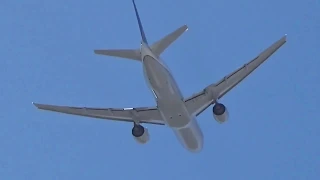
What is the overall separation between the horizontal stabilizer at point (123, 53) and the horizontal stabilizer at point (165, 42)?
4.05 ft

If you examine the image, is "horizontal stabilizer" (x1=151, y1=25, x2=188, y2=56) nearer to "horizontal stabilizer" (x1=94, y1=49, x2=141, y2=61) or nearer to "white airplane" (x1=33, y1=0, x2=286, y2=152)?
"white airplane" (x1=33, y1=0, x2=286, y2=152)

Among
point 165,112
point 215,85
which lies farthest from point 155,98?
point 215,85

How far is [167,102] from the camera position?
167 ft

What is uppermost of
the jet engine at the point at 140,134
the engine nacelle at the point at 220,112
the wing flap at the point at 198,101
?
the wing flap at the point at 198,101

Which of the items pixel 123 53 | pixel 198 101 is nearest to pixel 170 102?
pixel 198 101

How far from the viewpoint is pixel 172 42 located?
49500 millimetres

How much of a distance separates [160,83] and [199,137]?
838 cm

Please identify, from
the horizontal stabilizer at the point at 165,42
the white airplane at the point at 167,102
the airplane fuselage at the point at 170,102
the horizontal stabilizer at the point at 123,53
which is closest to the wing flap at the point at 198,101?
the white airplane at the point at 167,102

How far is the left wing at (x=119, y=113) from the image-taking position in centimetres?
5419

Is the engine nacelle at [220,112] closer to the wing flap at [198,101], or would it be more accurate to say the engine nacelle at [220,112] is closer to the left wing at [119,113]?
the wing flap at [198,101]

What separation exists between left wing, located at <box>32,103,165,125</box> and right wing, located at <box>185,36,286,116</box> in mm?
2707

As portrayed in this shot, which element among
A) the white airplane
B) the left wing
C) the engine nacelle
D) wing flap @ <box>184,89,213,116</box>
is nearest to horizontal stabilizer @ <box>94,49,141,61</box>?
the white airplane

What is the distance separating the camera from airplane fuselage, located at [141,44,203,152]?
159 ft

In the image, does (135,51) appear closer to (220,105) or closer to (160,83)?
(160,83)
